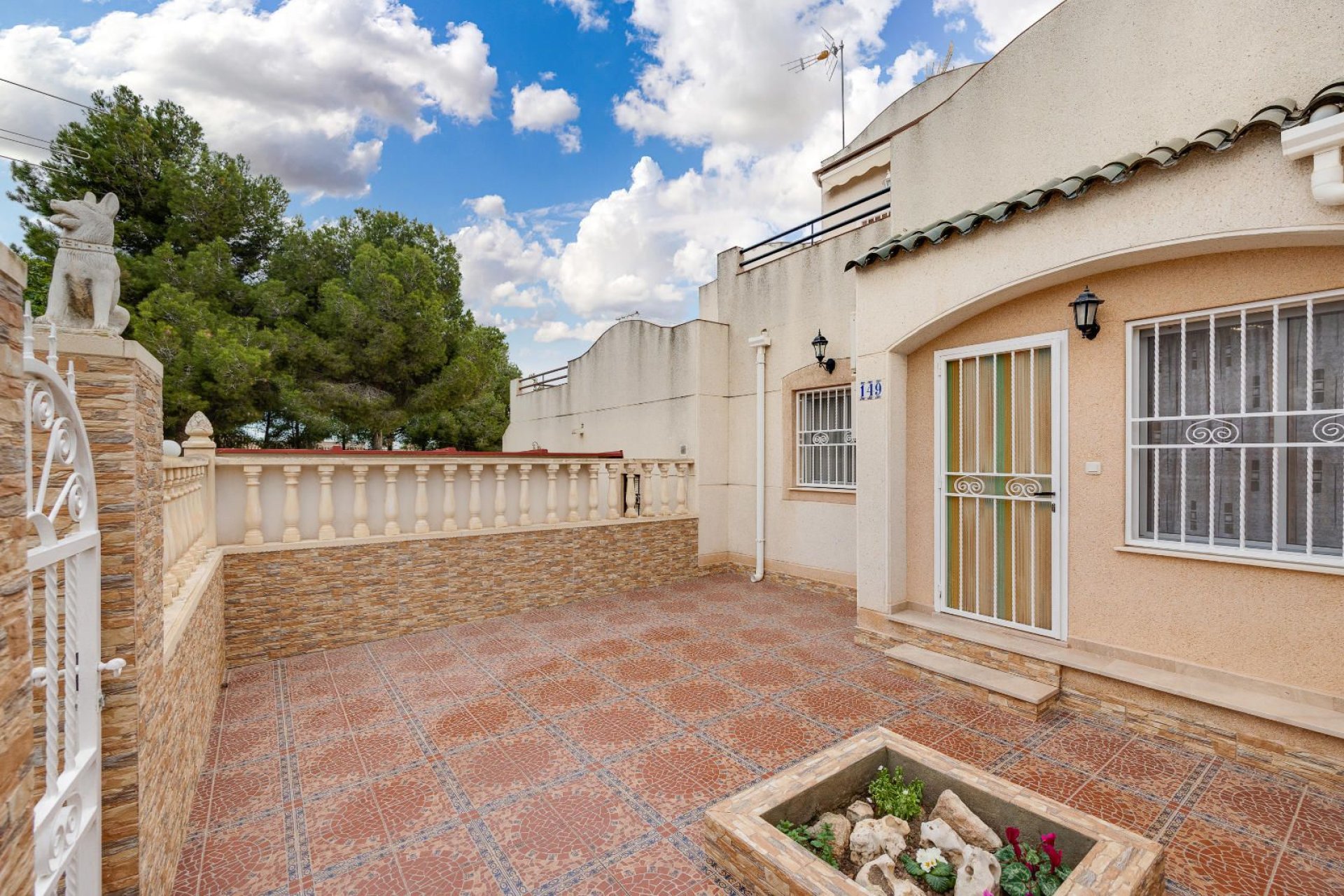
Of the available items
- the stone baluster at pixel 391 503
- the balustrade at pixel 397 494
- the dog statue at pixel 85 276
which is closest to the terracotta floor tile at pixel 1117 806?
the dog statue at pixel 85 276

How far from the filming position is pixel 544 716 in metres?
4.15

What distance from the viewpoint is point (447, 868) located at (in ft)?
8.64

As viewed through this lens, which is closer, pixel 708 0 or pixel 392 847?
pixel 392 847

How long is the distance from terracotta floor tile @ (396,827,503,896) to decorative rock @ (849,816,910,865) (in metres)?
1.65

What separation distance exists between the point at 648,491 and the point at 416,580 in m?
3.51

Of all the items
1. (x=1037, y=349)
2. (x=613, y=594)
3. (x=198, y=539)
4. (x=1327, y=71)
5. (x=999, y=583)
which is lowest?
(x=613, y=594)

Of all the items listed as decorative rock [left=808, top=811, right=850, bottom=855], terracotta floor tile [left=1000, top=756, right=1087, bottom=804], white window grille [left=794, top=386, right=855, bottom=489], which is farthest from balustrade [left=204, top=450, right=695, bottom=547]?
terracotta floor tile [left=1000, top=756, right=1087, bottom=804]

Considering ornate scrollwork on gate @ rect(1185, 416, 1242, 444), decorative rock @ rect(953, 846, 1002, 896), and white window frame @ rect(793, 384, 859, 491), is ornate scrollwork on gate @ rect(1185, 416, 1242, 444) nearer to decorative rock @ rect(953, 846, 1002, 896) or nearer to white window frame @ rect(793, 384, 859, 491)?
decorative rock @ rect(953, 846, 1002, 896)

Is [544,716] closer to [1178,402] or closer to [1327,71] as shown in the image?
[1178,402]

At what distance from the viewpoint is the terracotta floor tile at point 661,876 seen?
98.2 inches

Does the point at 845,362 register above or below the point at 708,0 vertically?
below

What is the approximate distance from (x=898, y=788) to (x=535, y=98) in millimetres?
12352

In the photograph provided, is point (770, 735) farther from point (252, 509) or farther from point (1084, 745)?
point (252, 509)

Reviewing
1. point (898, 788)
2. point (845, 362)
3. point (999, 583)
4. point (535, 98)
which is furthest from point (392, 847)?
point (535, 98)
